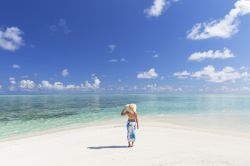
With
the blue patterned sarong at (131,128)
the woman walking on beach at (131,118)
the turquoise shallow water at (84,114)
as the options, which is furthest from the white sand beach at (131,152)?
the turquoise shallow water at (84,114)

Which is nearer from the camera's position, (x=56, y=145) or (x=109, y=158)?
(x=109, y=158)

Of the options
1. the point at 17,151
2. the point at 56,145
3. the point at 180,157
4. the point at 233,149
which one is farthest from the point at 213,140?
the point at 17,151

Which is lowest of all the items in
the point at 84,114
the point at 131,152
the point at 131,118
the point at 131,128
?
the point at 84,114

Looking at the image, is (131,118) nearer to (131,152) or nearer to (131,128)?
(131,128)

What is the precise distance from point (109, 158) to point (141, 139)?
4211 millimetres

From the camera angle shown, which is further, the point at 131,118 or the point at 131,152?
the point at 131,118

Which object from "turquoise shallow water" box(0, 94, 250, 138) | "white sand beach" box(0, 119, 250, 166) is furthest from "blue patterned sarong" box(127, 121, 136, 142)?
"turquoise shallow water" box(0, 94, 250, 138)

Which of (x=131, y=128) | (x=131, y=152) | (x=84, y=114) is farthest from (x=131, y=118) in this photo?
(x=84, y=114)

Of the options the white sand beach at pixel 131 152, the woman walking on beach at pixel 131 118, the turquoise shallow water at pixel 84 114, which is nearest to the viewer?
the white sand beach at pixel 131 152

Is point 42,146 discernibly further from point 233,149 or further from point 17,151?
point 233,149

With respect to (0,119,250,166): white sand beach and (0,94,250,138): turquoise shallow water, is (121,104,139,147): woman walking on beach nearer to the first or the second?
(0,119,250,166): white sand beach

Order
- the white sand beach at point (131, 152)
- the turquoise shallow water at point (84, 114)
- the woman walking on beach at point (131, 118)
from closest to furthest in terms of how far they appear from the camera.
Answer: the white sand beach at point (131, 152), the woman walking on beach at point (131, 118), the turquoise shallow water at point (84, 114)

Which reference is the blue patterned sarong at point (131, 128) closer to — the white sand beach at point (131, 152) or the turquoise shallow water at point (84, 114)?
the white sand beach at point (131, 152)

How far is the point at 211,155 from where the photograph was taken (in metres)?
10.2
